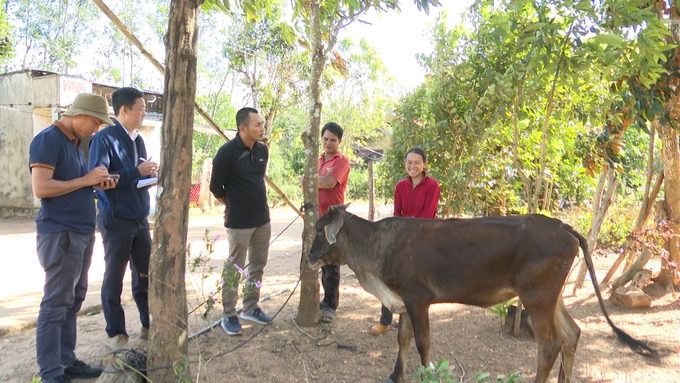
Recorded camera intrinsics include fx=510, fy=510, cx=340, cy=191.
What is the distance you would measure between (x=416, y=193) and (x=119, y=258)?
277 cm

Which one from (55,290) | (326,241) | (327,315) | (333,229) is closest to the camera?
(55,290)

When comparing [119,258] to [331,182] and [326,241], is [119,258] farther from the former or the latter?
[331,182]

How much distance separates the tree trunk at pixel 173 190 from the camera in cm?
346

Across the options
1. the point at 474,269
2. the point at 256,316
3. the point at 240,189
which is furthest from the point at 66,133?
the point at 474,269

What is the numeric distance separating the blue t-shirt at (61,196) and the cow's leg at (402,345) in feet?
8.39

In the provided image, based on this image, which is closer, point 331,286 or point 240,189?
point 240,189

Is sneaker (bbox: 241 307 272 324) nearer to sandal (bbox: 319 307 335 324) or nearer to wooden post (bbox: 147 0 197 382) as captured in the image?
sandal (bbox: 319 307 335 324)

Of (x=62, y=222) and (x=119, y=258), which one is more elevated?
(x=62, y=222)

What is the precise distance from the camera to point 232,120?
32594 millimetres

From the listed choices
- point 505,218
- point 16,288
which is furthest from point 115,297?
point 16,288

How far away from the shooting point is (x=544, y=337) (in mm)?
3730

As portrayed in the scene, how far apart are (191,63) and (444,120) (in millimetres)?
3732

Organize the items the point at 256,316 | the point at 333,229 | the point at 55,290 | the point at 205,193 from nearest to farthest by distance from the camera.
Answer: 1. the point at 55,290
2. the point at 333,229
3. the point at 256,316
4. the point at 205,193

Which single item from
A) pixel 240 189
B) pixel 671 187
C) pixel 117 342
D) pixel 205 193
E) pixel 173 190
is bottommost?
pixel 205 193
